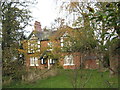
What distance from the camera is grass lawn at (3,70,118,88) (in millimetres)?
1894

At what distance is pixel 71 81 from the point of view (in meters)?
1.98

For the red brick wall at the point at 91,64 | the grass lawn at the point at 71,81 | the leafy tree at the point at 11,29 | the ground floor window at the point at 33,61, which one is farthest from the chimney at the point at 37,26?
the red brick wall at the point at 91,64

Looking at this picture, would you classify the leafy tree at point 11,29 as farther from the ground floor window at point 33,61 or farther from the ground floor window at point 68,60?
the ground floor window at point 68,60

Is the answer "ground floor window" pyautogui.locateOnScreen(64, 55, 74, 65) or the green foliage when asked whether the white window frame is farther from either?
"ground floor window" pyautogui.locateOnScreen(64, 55, 74, 65)

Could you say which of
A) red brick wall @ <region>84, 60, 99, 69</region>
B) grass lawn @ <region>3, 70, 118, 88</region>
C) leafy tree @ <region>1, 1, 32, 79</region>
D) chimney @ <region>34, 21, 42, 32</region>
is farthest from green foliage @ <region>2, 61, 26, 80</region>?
red brick wall @ <region>84, 60, 99, 69</region>

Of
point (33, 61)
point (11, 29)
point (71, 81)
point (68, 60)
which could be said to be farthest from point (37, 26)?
point (71, 81)

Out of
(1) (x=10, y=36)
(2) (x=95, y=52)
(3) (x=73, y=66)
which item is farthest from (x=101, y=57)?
(1) (x=10, y=36)

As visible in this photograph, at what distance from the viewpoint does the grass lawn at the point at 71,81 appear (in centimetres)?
189

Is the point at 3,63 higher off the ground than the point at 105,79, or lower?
higher

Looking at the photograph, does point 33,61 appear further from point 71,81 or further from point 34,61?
point 71,81

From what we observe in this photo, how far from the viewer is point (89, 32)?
176 cm

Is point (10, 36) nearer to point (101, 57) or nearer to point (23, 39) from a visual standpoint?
point (23, 39)

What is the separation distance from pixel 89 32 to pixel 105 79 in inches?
24.0

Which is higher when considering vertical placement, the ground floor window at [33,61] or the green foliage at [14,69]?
the ground floor window at [33,61]
